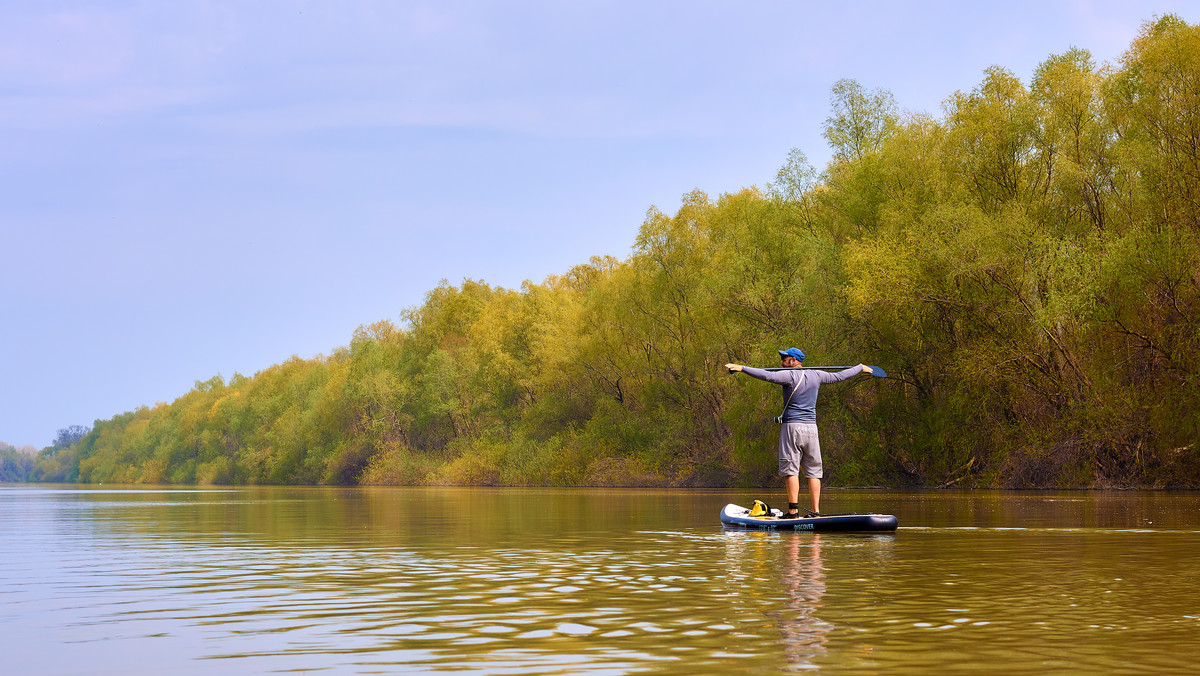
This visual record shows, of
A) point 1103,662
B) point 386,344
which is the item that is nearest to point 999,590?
point 1103,662

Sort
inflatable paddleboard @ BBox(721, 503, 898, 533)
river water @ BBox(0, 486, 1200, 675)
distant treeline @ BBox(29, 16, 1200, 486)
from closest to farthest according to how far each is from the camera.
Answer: river water @ BBox(0, 486, 1200, 675), inflatable paddleboard @ BBox(721, 503, 898, 533), distant treeline @ BBox(29, 16, 1200, 486)

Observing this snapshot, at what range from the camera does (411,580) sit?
34.4 feet

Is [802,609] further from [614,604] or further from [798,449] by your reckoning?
[798,449]

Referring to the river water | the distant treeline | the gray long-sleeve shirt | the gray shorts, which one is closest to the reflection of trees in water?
the river water

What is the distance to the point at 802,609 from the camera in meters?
7.99

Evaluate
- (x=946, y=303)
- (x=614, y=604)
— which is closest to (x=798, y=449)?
(x=614, y=604)

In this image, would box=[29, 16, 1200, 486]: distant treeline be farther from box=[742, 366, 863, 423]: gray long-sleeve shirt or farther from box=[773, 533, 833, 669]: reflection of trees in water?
box=[773, 533, 833, 669]: reflection of trees in water

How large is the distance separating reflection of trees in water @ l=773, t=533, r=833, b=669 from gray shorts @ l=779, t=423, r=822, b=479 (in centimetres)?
397

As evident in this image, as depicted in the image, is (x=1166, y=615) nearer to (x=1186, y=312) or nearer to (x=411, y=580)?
(x=411, y=580)

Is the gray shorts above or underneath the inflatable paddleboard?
above

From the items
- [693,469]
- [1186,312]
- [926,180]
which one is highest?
[926,180]

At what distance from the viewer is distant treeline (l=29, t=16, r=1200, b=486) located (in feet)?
129

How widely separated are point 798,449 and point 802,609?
9.95m

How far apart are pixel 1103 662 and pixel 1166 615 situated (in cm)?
202
